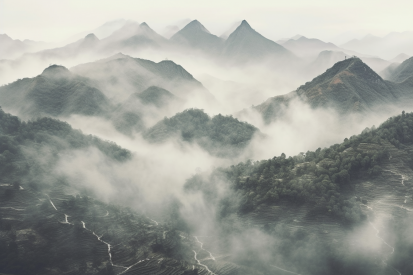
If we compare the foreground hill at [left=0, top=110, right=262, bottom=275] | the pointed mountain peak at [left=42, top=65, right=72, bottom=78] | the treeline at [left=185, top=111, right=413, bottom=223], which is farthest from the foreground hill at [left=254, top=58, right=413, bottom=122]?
the pointed mountain peak at [left=42, top=65, right=72, bottom=78]

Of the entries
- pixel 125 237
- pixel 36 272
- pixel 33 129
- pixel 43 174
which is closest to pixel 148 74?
pixel 33 129

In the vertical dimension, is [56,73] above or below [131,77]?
below

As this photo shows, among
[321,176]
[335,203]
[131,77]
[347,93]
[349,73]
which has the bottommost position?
[335,203]

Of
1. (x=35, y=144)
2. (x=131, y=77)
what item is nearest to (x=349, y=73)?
(x=131, y=77)

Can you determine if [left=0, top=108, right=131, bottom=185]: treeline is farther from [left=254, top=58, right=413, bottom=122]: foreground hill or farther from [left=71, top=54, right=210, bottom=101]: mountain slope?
[left=254, top=58, right=413, bottom=122]: foreground hill

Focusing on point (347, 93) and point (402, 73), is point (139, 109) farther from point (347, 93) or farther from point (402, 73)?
point (402, 73)

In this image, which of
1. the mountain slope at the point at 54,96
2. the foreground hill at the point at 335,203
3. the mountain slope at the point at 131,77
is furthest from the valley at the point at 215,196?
the mountain slope at the point at 131,77

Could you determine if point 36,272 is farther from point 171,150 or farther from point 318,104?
point 318,104
